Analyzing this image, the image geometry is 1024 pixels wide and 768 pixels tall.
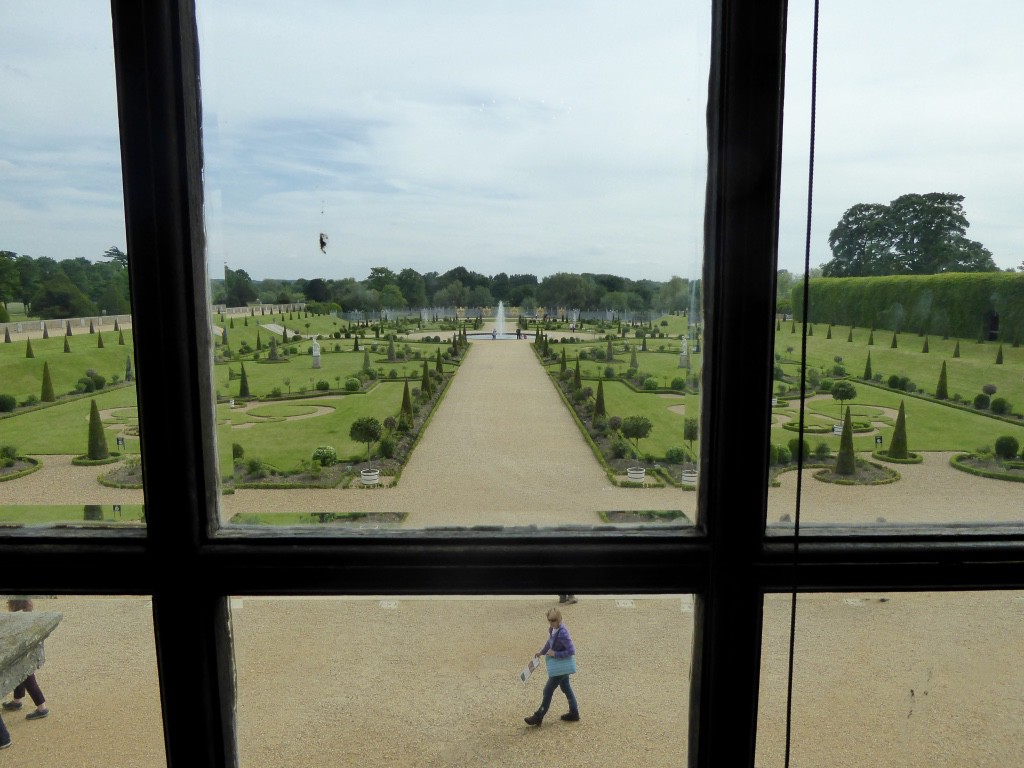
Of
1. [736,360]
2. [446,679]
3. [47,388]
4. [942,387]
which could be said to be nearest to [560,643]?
[446,679]

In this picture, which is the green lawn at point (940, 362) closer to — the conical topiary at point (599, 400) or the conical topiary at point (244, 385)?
the conical topiary at point (599, 400)

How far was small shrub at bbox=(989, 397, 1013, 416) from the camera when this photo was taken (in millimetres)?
1124

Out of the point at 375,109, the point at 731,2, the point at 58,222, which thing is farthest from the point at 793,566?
the point at 58,222

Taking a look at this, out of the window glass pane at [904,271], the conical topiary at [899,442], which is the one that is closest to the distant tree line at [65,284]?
the window glass pane at [904,271]

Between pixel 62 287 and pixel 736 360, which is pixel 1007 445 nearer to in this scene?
pixel 736 360

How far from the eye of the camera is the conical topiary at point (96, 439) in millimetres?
1064

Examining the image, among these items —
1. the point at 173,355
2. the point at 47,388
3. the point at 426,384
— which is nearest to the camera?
the point at 173,355

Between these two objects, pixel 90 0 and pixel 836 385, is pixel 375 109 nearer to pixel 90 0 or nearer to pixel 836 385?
pixel 90 0

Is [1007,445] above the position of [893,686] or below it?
above

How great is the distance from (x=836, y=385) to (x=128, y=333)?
1.15 meters

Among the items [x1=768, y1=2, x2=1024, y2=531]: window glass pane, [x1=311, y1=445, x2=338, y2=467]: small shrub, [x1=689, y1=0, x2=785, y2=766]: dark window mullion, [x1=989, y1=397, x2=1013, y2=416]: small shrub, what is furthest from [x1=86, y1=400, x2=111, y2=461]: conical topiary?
[x1=989, y1=397, x2=1013, y2=416]: small shrub

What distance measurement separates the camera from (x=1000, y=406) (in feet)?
3.69

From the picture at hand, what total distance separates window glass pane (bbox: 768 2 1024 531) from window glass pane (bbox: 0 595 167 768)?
42.0 inches

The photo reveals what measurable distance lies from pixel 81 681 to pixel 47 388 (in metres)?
0.49
